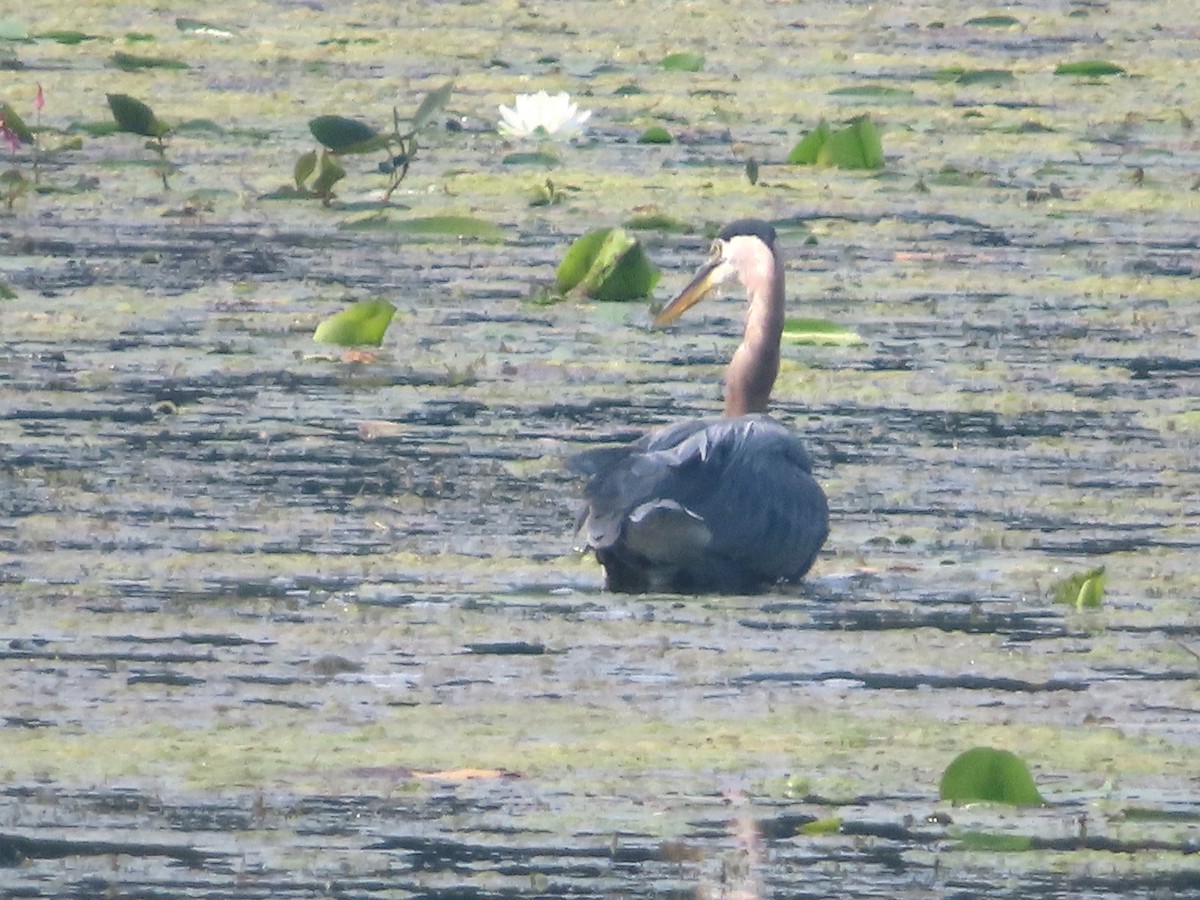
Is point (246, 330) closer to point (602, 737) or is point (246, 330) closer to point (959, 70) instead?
point (602, 737)

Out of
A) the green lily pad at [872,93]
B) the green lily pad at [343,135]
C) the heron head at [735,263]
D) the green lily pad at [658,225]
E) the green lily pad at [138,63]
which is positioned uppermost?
the green lily pad at [138,63]

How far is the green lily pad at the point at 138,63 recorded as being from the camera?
11.6m

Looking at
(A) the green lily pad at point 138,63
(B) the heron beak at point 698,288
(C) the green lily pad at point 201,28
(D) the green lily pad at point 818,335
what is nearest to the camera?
(B) the heron beak at point 698,288

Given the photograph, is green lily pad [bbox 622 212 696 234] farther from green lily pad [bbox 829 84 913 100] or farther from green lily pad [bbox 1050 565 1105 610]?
green lily pad [bbox 1050 565 1105 610]

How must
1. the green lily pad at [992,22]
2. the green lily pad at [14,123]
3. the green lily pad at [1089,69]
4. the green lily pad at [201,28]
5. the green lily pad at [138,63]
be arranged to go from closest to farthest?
the green lily pad at [14,123] → the green lily pad at [138,63] → the green lily pad at [1089,69] → the green lily pad at [201,28] → the green lily pad at [992,22]

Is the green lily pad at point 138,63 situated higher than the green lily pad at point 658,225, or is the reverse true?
the green lily pad at point 138,63

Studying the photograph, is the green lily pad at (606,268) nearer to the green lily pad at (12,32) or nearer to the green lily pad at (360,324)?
the green lily pad at (360,324)

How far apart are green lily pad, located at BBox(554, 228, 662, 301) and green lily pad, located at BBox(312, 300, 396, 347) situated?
0.76 m

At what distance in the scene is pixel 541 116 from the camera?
9555mm

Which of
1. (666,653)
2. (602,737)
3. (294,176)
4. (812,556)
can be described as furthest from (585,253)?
(602,737)

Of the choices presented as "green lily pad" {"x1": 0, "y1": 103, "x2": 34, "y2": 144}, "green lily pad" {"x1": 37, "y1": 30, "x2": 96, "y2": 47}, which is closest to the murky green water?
"green lily pad" {"x1": 0, "y1": 103, "x2": 34, "y2": 144}

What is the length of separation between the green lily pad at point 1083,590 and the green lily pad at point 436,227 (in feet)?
12.1

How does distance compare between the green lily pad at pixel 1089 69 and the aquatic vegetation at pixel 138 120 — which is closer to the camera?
the aquatic vegetation at pixel 138 120

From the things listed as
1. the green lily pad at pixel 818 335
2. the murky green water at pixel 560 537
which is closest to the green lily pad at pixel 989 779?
the murky green water at pixel 560 537
